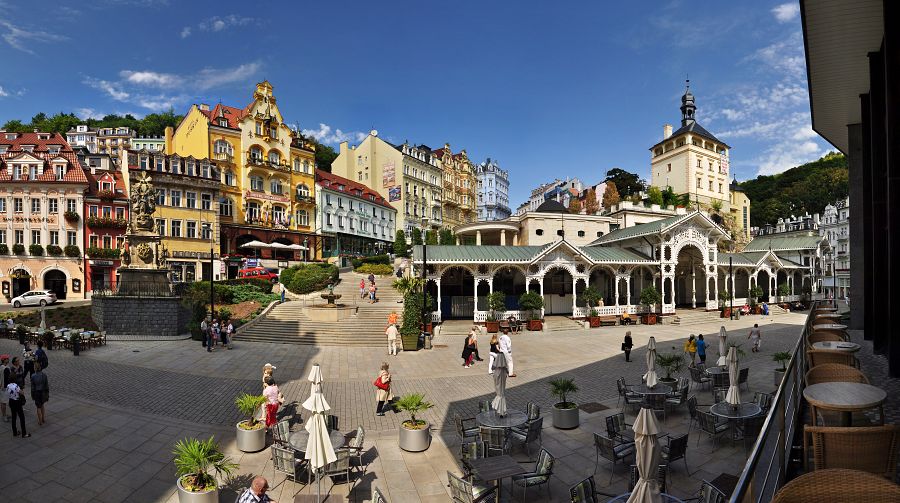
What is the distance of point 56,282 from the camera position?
40.4m

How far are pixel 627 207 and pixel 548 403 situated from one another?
42.5 meters

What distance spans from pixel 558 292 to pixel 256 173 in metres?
36.1

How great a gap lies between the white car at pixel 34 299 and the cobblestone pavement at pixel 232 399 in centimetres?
1535

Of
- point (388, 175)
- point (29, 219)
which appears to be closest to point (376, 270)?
point (388, 175)

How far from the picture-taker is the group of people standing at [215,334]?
20469 mm

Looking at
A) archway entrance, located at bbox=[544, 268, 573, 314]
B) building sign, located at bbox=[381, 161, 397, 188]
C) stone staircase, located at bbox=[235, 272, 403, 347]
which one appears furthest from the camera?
building sign, located at bbox=[381, 161, 397, 188]

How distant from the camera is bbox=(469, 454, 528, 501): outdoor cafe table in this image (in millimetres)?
6805

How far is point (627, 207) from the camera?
1972 inches

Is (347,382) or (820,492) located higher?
(820,492)

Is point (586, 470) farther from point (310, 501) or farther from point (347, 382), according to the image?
point (347, 382)

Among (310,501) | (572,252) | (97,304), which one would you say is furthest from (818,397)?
(97,304)

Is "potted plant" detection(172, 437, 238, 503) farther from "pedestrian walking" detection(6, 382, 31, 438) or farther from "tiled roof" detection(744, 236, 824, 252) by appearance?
"tiled roof" detection(744, 236, 824, 252)

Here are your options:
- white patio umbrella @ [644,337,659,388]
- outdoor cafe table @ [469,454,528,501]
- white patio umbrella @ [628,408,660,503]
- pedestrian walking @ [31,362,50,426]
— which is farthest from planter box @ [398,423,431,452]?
pedestrian walking @ [31,362,50,426]

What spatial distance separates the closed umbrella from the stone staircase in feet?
44.3
